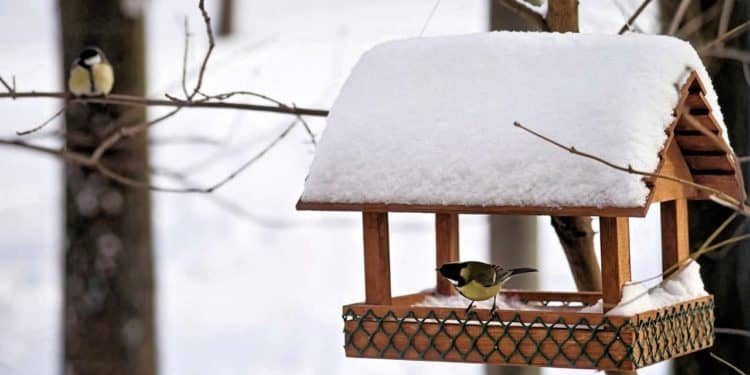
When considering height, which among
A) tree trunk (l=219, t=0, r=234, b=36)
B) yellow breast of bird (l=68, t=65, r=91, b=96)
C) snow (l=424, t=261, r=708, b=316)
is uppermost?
tree trunk (l=219, t=0, r=234, b=36)

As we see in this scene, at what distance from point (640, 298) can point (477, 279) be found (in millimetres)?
375

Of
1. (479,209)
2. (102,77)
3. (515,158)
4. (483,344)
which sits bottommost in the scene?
(483,344)

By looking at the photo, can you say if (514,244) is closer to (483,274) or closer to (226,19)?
(483,274)

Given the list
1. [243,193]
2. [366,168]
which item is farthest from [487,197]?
[243,193]

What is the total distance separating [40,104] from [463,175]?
37.1 ft

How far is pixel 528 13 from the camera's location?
309cm

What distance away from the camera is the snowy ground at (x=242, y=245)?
8.91 m

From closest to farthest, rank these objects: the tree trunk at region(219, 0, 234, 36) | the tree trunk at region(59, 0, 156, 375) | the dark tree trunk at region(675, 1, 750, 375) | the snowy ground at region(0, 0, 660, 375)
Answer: the dark tree trunk at region(675, 1, 750, 375) < the tree trunk at region(59, 0, 156, 375) < the snowy ground at region(0, 0, 660, 375) < the tree trunk at region(219, 0, 234, 36)

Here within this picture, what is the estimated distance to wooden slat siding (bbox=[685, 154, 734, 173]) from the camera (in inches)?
110

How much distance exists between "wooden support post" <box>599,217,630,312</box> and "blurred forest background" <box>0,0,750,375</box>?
67 centimetres

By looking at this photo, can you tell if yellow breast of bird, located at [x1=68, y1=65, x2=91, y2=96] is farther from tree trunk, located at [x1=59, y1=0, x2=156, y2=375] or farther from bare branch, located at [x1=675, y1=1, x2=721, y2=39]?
bare branch, located at [x1=675, y1=1, x2=721, y2=39]

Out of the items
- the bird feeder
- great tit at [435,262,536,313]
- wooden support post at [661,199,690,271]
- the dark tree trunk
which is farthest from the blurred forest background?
great tit at [435,262,536,313]

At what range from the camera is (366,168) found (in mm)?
2572

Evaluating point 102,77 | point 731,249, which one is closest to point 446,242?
point 731,249
